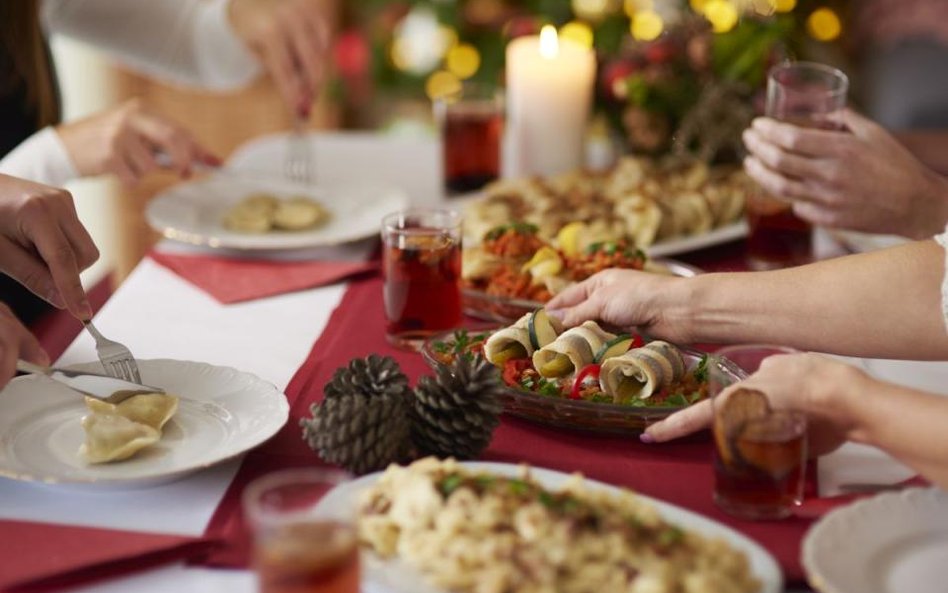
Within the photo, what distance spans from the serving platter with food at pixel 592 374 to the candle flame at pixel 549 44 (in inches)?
40.1

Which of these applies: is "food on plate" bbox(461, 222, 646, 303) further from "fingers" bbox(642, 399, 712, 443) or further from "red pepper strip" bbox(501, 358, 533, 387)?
"fingers" bbox(642, 399, 712, 443)

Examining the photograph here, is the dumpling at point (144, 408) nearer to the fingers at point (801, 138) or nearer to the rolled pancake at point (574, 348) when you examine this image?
the rolled pancake at point (574, 348)

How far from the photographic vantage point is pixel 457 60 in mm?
4527

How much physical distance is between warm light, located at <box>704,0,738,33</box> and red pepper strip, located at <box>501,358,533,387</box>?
45.8 inches

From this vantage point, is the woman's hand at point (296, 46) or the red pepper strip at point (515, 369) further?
the woman's hand at point (296, 46)

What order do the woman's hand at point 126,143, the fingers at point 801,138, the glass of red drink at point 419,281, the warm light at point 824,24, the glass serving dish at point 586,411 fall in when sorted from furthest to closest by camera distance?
the warm light at point 824,24 → the woman's hand at point 126,143 → the fingers at point 801,138 → the glass of red drink at point 419,281 → the glass serving dish at point 586,411

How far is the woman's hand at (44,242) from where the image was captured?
4.47 ft

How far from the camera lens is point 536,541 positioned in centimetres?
93

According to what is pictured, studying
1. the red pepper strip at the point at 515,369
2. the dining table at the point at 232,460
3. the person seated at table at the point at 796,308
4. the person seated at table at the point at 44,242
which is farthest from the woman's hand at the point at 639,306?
the person seated at table at the point at 44,242

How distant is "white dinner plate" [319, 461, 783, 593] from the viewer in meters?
0.94

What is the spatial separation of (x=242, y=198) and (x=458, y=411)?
3.63 feet

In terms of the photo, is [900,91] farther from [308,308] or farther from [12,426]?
[12,426]

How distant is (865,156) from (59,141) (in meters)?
1.27

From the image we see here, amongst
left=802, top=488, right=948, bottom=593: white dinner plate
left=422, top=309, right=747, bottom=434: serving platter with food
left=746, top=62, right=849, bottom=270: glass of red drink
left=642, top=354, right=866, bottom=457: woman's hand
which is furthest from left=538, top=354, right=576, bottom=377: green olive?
left=746, top=62, right=849, bottom=270: glass of red drink
